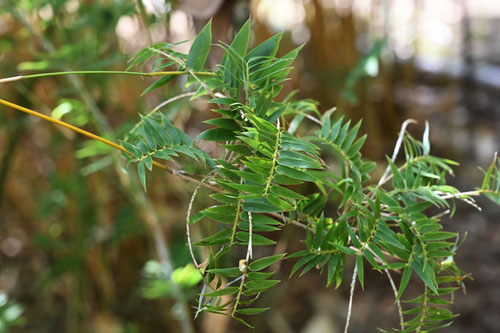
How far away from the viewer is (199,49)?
0.38 metres

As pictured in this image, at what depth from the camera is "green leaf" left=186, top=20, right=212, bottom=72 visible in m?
0.38

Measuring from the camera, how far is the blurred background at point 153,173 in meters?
1.01

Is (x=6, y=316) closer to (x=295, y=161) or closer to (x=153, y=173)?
(x=153, y=173)

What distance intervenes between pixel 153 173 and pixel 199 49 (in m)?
0.92

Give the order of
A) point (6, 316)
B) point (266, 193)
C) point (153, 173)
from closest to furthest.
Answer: point (266, 193)
point (6, 316)
point (153, 173)

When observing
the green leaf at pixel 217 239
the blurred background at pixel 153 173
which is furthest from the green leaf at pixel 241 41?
the blurred background at pixel 153 173

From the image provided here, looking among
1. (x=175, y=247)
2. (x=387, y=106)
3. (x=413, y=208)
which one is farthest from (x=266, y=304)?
(x=413, y=208)

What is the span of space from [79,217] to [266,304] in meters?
0.49

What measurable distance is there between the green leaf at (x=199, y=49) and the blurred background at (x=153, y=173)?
0.40 meters

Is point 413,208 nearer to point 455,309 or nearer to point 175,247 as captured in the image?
point 175,247

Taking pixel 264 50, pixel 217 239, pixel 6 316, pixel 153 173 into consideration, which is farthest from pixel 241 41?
pixel 153 173

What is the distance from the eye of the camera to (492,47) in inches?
105

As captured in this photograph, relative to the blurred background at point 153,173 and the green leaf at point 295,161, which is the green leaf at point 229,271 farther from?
the blurred background at point 153,173

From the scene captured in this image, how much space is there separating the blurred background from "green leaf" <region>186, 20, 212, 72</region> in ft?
1.30
